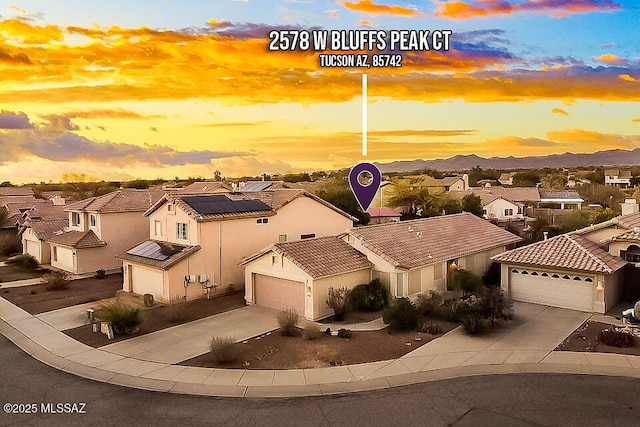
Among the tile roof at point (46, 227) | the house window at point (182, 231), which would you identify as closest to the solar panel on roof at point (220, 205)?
the house window at point (182, 231)

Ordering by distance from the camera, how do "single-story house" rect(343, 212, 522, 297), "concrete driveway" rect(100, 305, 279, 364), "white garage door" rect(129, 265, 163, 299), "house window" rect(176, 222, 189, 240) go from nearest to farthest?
1. "concrete driveway" rect(100, 305, 279, 364)
2. "single-story house" rect(343, 212, 522, 297)
3. "white garage door" rect(129, 265, 163, 299)
4. "house window" rect(176, 222, 189, 240)

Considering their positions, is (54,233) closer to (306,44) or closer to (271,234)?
(271,234)

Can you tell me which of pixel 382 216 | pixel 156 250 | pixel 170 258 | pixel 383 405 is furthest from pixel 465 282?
pixel 382 216

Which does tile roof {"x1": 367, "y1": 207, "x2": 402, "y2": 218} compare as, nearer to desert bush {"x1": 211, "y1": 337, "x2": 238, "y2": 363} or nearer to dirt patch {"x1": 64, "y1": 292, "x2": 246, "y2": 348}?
dirt patch {"x1": 64, "y1": 292, "x2": 246, "y2": 348}

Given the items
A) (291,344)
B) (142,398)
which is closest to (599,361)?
(291,344)

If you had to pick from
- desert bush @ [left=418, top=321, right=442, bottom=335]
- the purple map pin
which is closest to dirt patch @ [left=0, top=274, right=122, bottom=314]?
desert bush @ [left=418, top=321, right=442, bottom=335]

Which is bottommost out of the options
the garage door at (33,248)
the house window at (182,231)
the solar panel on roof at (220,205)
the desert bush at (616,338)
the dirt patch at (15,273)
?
the dirt patch at (15,273)

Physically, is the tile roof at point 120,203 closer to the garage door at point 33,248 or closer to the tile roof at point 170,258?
the garage door at point 33,248
